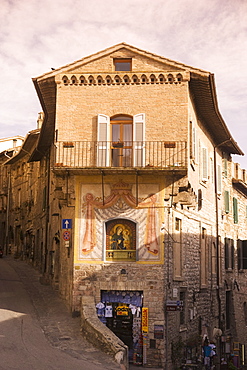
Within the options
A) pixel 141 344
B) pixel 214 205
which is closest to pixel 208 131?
pixel 214 205

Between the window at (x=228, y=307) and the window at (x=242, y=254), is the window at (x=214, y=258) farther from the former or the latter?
the window at (x=242, y=254)

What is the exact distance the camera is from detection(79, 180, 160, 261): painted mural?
19281mm

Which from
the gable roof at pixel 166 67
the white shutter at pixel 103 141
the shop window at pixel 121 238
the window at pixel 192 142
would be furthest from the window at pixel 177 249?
the gable roof at pixel 166 67

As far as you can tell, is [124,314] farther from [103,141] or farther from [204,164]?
[204,164]

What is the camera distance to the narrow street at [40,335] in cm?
1341

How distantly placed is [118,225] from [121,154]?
263 cm

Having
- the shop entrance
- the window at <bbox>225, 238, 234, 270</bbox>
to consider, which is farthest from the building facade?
the window at <bbox>225, 238, 234, 270</bbox>

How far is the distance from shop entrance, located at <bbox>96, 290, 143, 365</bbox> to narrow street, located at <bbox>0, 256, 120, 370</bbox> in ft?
3.85

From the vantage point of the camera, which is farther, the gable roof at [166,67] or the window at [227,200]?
the window at [227,200]

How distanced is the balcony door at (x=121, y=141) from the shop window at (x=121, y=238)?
→ 2178 millimetres

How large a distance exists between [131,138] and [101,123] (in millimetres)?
1253

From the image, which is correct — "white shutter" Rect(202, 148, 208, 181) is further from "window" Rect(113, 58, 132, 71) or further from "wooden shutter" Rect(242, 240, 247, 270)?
"wooden shutter" Rect(242, 240, 247, 270)

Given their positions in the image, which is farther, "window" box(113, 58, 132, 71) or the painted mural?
"window" box(113, 58, 132, 71)

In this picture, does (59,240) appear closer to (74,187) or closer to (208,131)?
(74,187)
